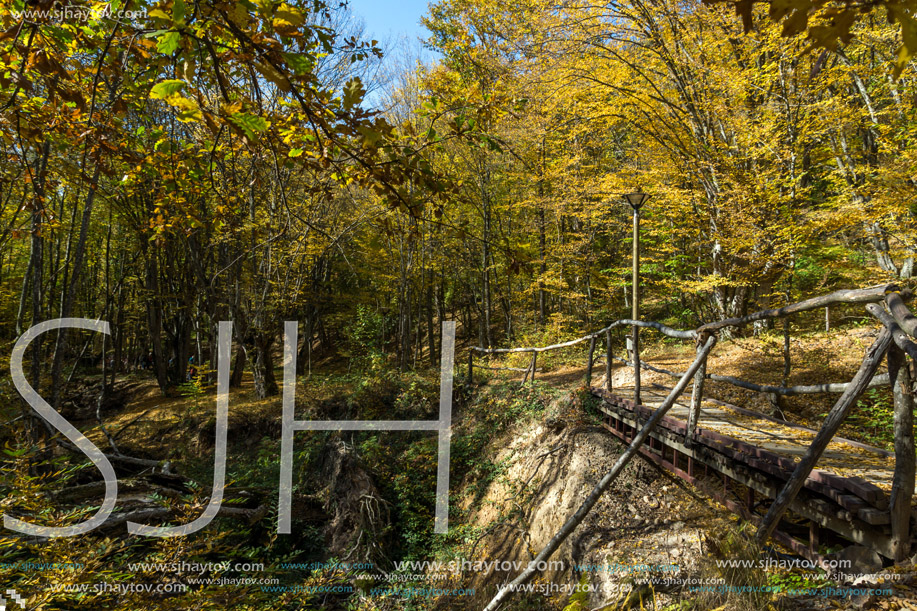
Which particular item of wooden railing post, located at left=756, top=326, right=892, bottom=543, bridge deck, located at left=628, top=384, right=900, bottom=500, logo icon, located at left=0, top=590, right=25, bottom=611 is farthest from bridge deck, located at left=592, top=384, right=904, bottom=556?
logo icon, located at left=0, top=590, right=25, bottom=611

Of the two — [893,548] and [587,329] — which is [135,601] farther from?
[587,329]

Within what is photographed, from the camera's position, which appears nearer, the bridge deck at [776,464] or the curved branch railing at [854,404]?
the curved branch railing at [854,404]

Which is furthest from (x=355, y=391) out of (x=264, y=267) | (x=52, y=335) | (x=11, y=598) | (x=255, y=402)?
(x=52, y=335)

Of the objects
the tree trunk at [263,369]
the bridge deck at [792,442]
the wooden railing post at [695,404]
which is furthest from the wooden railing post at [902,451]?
the tree trunk at [263,369]

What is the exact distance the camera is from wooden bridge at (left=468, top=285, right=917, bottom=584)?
180cm

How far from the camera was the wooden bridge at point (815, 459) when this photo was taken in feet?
5.91

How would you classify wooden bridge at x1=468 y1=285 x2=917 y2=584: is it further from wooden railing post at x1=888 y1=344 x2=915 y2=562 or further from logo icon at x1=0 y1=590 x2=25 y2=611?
logo icon at x1=0 y1=590 x2=25 y2=611

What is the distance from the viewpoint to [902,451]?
1963mm

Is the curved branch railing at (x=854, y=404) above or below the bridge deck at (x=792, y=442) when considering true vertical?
above

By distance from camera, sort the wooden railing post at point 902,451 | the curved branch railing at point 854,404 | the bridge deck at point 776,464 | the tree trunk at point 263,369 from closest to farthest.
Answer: the curved branch railing at point 854,404 → the wooden railing post at point 902,451 → the bridge deck at point 776,464 → the tree trunk at point 263,369

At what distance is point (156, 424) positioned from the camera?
33.7ft

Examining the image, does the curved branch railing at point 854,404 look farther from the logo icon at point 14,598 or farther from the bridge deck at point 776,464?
the logo icon at point 14,598

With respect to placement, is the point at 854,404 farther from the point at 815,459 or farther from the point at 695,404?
the point at 695,404

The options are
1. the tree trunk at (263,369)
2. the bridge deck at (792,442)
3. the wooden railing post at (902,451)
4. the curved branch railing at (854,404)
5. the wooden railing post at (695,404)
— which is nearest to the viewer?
the curved branch railing at (854,404)
